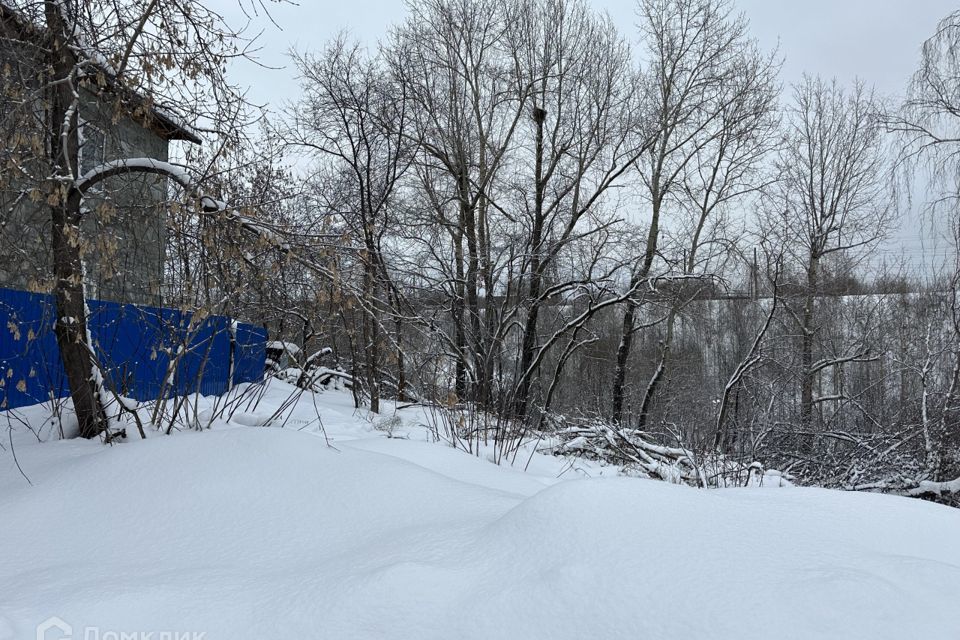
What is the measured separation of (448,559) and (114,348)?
7.22 m

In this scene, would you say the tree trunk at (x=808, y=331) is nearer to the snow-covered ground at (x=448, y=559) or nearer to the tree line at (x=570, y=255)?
the tree line at (x=570, y=255)

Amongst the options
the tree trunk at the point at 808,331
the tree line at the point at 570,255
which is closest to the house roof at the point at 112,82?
the tree line at the point at 570,255

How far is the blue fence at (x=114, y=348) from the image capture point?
4.52 m

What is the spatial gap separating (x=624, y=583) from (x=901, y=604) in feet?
2.13

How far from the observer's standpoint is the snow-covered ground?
1.48m

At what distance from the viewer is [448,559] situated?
1933 mm

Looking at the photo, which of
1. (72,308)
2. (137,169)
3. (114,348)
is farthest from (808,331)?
(72,308)

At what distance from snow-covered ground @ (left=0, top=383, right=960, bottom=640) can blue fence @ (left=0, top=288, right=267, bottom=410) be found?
1.70 metres

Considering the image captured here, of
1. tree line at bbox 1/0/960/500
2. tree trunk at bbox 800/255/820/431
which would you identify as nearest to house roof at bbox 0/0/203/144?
tree line at bbox 1/0/960/500

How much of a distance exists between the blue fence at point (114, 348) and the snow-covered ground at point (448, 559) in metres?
1.70

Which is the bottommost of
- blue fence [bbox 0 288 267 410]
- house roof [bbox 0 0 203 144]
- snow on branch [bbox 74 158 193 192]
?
blue fence [bbox 0 288 267 410]

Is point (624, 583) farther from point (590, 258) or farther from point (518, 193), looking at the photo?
point (518, 193)

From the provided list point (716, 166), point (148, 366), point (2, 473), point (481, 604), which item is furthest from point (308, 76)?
point (716, 166)

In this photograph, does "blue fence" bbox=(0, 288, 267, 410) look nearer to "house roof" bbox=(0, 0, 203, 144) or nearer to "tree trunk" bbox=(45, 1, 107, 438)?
"tree trunk" bbox=(45, 1, 107, 438)
